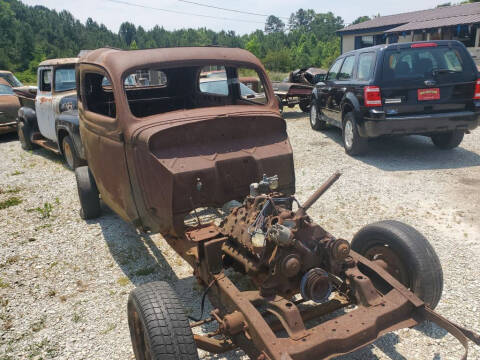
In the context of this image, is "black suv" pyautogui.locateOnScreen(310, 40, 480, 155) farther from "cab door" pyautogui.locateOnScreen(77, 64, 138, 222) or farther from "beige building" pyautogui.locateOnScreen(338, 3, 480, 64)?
"beige building" pyautogui.locateOnScreen(338, 3, 480, 64)

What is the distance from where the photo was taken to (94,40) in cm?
7788

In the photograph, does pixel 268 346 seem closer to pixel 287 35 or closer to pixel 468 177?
pixel 468 177

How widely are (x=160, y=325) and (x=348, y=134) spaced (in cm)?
655

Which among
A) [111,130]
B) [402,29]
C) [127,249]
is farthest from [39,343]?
[402,29]

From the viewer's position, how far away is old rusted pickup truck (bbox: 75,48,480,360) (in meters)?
2.42

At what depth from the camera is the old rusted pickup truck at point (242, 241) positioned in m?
2.42

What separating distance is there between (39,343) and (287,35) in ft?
290

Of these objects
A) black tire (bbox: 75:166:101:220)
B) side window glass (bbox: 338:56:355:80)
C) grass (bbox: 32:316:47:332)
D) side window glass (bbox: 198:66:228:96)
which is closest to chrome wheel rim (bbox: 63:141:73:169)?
black tire (bbox: 75:166:101:220)

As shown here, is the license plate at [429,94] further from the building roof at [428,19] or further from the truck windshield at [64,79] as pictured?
the building roof at [428,19]

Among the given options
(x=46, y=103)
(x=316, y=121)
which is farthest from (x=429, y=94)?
(x=46, y=103)

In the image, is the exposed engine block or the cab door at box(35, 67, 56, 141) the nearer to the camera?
the exposed engine block

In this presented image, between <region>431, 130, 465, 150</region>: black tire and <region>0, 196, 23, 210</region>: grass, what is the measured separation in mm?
7870

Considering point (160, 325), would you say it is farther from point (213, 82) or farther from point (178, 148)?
point (213, 82)

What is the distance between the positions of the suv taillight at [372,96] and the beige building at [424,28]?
17593mm
